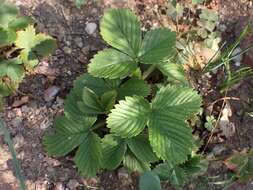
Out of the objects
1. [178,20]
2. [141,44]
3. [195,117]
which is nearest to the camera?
[141,44]

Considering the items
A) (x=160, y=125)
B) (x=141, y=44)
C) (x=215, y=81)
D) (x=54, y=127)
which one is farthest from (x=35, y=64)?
A: (x=215, y=81)

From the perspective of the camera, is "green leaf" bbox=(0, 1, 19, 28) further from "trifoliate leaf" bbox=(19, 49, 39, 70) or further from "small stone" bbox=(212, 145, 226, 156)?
"small stone" bbox=(212, 145, 226, 156)

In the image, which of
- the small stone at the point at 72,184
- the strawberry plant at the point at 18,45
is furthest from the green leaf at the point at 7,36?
the small stone at the point at 72,184

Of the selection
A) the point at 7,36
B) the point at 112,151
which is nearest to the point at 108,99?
the point at 112,151

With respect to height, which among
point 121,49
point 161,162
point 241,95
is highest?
point 121,49

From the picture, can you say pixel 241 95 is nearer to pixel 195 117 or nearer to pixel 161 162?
pixel 195 117

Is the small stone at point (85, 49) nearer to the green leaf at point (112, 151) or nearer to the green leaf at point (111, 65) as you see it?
the green leaf at point (111, 65)

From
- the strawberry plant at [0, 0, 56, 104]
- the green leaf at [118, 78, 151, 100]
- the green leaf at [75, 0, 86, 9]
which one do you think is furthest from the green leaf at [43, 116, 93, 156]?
the green leaf at [75, 0, 86, 9]

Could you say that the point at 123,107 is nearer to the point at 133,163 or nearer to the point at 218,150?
the point at 133,163
